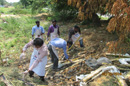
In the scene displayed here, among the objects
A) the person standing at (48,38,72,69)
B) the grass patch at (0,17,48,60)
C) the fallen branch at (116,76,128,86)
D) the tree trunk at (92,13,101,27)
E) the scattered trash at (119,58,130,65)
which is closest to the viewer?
the fallen branch at (116,76,128,86)

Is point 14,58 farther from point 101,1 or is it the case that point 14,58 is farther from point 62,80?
point 101,1

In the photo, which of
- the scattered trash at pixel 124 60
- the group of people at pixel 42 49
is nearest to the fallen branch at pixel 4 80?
the group of people at pixel 42 49

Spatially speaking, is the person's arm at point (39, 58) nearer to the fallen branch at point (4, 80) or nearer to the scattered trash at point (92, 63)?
the fallen branch at point (4, 80)

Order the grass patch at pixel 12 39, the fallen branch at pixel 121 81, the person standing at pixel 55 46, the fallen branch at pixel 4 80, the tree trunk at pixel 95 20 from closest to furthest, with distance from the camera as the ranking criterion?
the fallen branch at pixel 4 80, the fallen branch at pixel 121 81, the person standing at pixel 55 46, the grass patch at pixel 12 39, the tree trunk at pixel 95 20

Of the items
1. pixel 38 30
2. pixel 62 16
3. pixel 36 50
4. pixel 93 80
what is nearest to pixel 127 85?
pixel 93 80

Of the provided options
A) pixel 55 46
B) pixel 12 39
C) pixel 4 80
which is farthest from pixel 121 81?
pixel 12 39

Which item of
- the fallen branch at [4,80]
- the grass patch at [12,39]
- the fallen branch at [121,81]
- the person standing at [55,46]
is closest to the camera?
the fallen branch at [4,80]

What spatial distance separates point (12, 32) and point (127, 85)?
286 inches

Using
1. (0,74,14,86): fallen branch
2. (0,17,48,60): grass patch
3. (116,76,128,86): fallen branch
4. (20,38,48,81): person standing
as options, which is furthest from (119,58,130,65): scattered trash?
(0,17,48,60): grass patch

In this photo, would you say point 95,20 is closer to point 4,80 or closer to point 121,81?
point 121,81

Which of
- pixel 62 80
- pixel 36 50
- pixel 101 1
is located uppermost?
pixel 101 1

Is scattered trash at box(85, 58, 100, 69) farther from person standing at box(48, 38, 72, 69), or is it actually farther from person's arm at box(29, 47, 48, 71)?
person's arm at box(29, 47, 48, 71)

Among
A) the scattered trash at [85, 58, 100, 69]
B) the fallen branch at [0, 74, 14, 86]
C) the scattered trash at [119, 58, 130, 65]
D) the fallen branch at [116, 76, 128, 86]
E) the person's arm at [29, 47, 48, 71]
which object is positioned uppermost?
the person's arm at [29, 47, 48, 71]

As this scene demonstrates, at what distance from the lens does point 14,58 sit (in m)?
4.68
